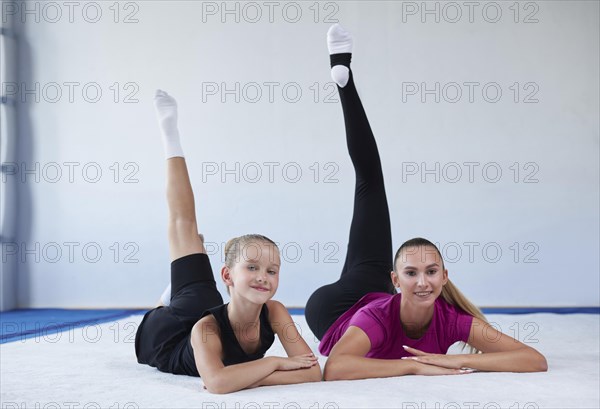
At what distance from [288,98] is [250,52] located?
0.38 m

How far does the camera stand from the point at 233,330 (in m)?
1.77

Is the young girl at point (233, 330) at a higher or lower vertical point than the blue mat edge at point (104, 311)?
higher

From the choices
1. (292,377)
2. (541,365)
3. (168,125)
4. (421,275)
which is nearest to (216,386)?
(292,377)

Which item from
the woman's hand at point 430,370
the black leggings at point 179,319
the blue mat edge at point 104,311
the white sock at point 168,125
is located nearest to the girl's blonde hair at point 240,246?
the black leggings at point 179,319

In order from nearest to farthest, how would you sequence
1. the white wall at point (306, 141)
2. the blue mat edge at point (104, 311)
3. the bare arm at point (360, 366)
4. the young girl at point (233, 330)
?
the young girl at point (233, 330) < the bare arm at point (360, 366) < the blue mat edge at point (104, 311) < the white wall at point (306, 141)

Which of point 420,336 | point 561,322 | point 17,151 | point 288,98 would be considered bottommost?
point 561,322

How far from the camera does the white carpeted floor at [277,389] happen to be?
59.3 inches

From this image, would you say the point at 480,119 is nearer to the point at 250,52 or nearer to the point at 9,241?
the point at 250,52

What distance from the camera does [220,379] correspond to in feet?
5.23

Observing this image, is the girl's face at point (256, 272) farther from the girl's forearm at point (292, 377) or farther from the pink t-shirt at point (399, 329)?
the pink t-shirt at point (399, 329)

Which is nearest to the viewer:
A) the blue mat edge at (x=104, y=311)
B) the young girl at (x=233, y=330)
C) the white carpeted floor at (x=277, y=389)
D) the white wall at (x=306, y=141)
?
the white carpeted floor at (x=277, y=389)

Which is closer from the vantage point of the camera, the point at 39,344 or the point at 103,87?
the point at 39,344

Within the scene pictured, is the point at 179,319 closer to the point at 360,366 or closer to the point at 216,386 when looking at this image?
the point at 216,386

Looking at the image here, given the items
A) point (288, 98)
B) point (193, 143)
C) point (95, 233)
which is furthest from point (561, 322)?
point (95, 233)
